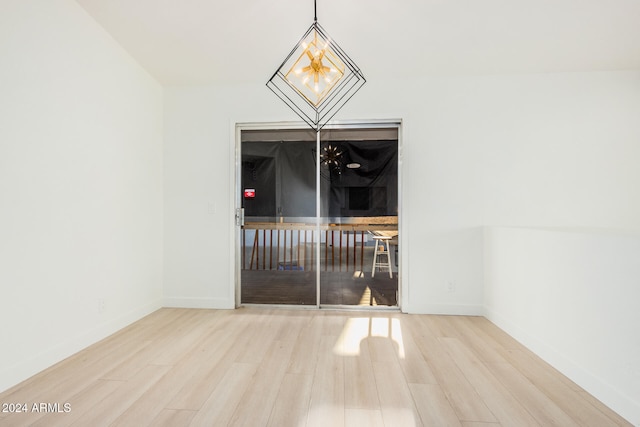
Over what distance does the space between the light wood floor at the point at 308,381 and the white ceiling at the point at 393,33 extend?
252cm

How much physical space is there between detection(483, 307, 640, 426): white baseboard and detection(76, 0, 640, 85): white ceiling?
8.00 ft

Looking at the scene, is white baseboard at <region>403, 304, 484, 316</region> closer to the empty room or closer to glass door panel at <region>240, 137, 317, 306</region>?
the empty room

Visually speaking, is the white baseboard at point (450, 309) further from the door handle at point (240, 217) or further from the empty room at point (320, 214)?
the door handle at point (240, 217)

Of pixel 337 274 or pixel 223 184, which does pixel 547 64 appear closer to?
pixel 337 274

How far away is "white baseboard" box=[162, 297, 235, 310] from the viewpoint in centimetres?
309

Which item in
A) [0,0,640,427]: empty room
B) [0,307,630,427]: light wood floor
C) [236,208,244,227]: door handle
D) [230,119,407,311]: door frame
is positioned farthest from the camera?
[236,208,244,227]: door handle

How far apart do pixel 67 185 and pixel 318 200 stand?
2139 mm

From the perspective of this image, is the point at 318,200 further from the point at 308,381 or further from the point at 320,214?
the point at 308,381

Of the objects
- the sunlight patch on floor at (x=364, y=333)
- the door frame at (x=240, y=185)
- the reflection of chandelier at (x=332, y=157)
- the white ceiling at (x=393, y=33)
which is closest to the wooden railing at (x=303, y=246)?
the door frame at (x=240, y=185)

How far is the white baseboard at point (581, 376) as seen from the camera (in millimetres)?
1438

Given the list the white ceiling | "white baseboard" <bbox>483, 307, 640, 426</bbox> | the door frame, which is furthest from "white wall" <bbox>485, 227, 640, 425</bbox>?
the white ceiling

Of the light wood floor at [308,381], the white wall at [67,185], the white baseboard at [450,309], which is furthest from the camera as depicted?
the white baseboard at [450,309]

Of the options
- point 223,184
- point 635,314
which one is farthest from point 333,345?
point 223,184

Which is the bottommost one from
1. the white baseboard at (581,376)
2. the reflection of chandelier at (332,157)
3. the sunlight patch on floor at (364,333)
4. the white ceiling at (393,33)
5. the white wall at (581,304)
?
the sunlight patch on floor at (364,333)
